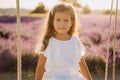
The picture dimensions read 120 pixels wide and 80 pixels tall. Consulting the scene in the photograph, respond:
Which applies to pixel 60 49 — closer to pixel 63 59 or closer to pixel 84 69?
pixel 63 59

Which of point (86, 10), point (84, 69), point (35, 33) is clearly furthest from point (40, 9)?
point (84, 69)

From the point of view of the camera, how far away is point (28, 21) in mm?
3551

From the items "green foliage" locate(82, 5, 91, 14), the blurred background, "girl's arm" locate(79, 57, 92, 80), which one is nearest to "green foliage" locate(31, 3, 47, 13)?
the blurred background

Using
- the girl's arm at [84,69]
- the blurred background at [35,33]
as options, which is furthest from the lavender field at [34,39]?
the girl's arm at [84,69]

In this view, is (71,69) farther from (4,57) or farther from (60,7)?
(4,57)

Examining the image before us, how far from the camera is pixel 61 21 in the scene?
1.78 m

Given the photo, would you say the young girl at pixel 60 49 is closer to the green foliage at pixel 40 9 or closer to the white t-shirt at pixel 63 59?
the white t-shirt at pixel 63 59

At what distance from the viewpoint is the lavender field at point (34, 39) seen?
3.44 m

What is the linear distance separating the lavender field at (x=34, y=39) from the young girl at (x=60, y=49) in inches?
58.5

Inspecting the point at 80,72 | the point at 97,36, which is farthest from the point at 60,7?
the point at 97,36

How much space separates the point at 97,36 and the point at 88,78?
1.79 metres

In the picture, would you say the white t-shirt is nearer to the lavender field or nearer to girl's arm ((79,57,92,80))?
girl's arm ((79,57,92,80))

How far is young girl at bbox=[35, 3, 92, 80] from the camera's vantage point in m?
1.79

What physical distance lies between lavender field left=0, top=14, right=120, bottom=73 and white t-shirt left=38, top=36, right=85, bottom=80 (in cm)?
149
